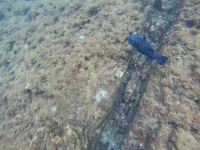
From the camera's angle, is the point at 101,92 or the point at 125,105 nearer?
the point at 101,92

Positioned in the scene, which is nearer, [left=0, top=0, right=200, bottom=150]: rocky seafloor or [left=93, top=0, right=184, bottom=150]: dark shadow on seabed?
[left=0, top=0, right=200, bottom=150]: rocky seafloor

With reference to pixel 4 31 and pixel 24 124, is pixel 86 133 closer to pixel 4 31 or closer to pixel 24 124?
pixel 24 124

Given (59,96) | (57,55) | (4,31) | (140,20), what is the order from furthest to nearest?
1. (4,31)
2. (140,20)
3. (57,55)
4. (59,96)

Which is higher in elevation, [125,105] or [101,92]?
[101,92]

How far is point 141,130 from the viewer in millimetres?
2510

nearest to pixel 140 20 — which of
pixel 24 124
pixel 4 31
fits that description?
pixel 24 124

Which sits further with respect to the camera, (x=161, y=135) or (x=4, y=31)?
(x=4, y=31)

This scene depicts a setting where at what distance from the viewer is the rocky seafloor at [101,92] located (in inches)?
87.7

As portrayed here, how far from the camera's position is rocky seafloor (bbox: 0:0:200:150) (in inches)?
87.7

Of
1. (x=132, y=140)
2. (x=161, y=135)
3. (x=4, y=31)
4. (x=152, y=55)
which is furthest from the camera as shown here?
(x=4, y=31)

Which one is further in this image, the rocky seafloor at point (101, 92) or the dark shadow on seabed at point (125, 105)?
the dark shadow on seabed at point (125, 105)

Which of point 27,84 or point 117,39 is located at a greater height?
point 117,39

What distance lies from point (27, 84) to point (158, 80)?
211 inches

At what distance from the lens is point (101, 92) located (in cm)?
313
